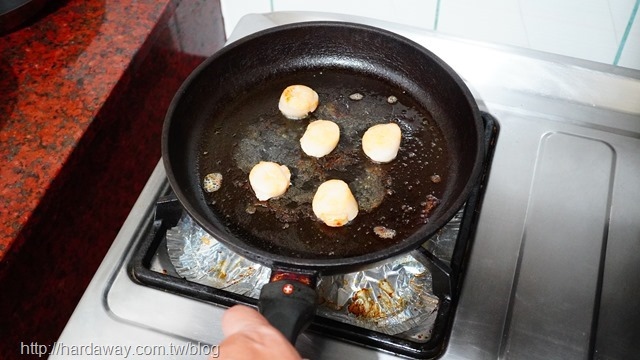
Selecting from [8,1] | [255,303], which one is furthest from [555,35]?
[8,1]

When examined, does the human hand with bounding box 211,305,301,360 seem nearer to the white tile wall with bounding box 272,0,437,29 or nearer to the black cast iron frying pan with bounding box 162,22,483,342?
the black cast iron frying pan with bounding box 162,22,483,342

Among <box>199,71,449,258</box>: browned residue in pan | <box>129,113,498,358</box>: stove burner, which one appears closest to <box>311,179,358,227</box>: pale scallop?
<box>199,71,449,258</box>: browned residue in pan

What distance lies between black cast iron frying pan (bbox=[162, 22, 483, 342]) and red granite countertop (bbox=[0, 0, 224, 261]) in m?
0.22

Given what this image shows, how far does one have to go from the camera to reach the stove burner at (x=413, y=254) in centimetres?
79

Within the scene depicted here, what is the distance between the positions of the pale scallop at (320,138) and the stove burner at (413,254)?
24cm

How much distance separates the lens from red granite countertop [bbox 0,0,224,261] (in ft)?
3.09

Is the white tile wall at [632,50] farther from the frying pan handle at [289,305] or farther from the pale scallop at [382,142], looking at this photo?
the frying pan handle at [289,305]

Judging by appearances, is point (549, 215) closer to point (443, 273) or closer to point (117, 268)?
point (443, 273)

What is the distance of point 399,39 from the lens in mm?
1051

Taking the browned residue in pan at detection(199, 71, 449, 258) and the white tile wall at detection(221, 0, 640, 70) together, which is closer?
the browned residue in pan at detection(199, 71, 449, 258)

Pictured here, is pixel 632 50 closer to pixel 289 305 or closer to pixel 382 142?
pixel 382 142

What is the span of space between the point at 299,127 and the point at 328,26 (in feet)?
0.70

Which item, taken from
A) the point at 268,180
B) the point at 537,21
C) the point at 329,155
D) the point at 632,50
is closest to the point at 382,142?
the point at 329,155

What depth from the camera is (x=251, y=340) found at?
0.63 metres
